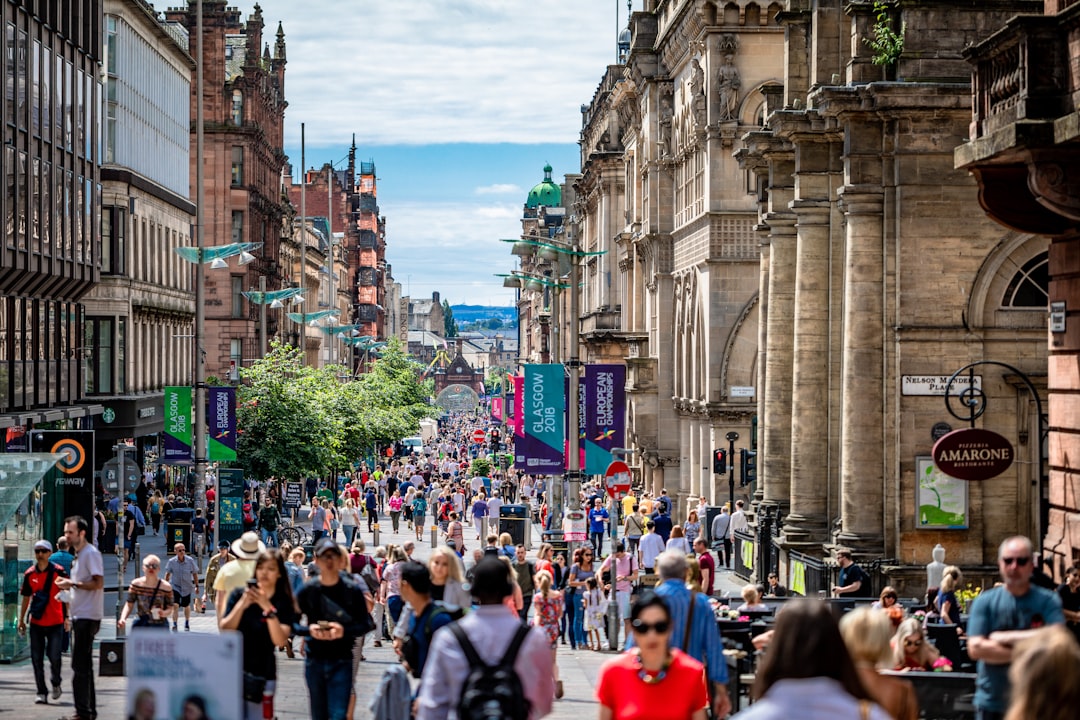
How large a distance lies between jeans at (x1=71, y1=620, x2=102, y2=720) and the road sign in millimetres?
14245

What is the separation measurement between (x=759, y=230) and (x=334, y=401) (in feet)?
90.7

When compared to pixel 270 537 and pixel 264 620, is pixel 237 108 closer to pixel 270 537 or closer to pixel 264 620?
pixel 270 537

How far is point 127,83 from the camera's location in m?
62.3

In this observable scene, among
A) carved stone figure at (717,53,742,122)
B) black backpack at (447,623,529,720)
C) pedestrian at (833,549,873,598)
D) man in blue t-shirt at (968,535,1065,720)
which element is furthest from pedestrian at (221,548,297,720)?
carved stone figure at (717,53,742,122)

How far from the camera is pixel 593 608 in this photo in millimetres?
25438

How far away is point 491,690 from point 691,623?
10.8 feet

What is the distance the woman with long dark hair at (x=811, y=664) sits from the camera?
21.5 feet

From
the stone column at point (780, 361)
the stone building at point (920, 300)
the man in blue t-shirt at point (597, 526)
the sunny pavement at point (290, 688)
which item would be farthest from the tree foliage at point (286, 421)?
the stone building at point (920, 300)

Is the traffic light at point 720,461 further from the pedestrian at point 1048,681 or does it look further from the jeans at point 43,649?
the pedestrian at point 1048,681

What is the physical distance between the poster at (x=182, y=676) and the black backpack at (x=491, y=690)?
1040 millimetres

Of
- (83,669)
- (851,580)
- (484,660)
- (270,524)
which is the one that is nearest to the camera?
(484,660)

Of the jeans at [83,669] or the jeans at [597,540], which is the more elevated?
the jeans at [83,669]

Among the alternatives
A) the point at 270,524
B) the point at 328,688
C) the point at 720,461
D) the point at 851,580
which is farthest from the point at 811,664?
A: the point at 720,461

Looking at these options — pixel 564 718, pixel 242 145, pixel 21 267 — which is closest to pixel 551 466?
pixel 21 267
